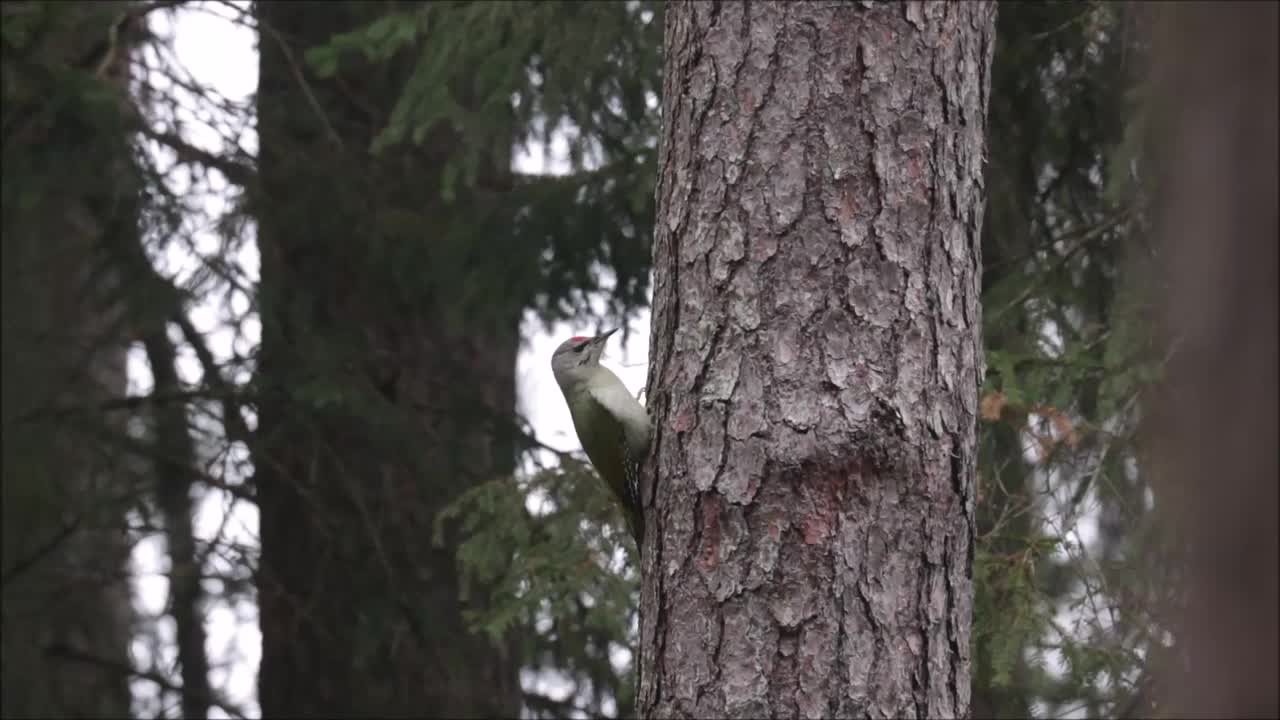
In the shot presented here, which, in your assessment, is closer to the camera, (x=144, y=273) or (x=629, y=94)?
(x=629, y=94)

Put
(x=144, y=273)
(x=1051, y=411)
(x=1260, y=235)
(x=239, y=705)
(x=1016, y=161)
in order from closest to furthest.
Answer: (x=1260, y=235) → (x=1051, y=411) → (x=1016, y=161) → (x=144, y=273) → (x=239, y=705)

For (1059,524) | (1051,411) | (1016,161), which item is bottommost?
(1059,524)

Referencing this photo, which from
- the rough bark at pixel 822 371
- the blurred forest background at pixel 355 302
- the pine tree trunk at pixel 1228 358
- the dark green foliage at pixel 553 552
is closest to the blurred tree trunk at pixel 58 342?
the blurred forest background at pixel 355 302

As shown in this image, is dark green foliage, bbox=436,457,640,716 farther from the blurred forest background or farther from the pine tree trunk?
the pine tree trunk

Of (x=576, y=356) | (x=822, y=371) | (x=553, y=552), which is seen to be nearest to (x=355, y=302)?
(x=553, y=552)

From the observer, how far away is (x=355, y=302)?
337 inches

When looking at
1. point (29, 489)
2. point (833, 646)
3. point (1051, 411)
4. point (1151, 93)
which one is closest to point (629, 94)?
point (1051, 411)

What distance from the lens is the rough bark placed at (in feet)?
9.91

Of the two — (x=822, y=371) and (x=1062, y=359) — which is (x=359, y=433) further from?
(x=822, y=371)

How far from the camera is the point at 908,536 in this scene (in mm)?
3051

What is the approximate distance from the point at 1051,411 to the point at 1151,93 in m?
4.44

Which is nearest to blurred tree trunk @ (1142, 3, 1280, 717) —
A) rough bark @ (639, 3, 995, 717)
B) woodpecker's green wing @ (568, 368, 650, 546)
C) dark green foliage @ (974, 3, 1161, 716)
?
rough bark @ (639, 3, 995, 717)

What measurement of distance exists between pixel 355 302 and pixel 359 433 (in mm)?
855

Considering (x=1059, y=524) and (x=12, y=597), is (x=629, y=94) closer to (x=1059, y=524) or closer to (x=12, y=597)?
(x=1059, y=524)
